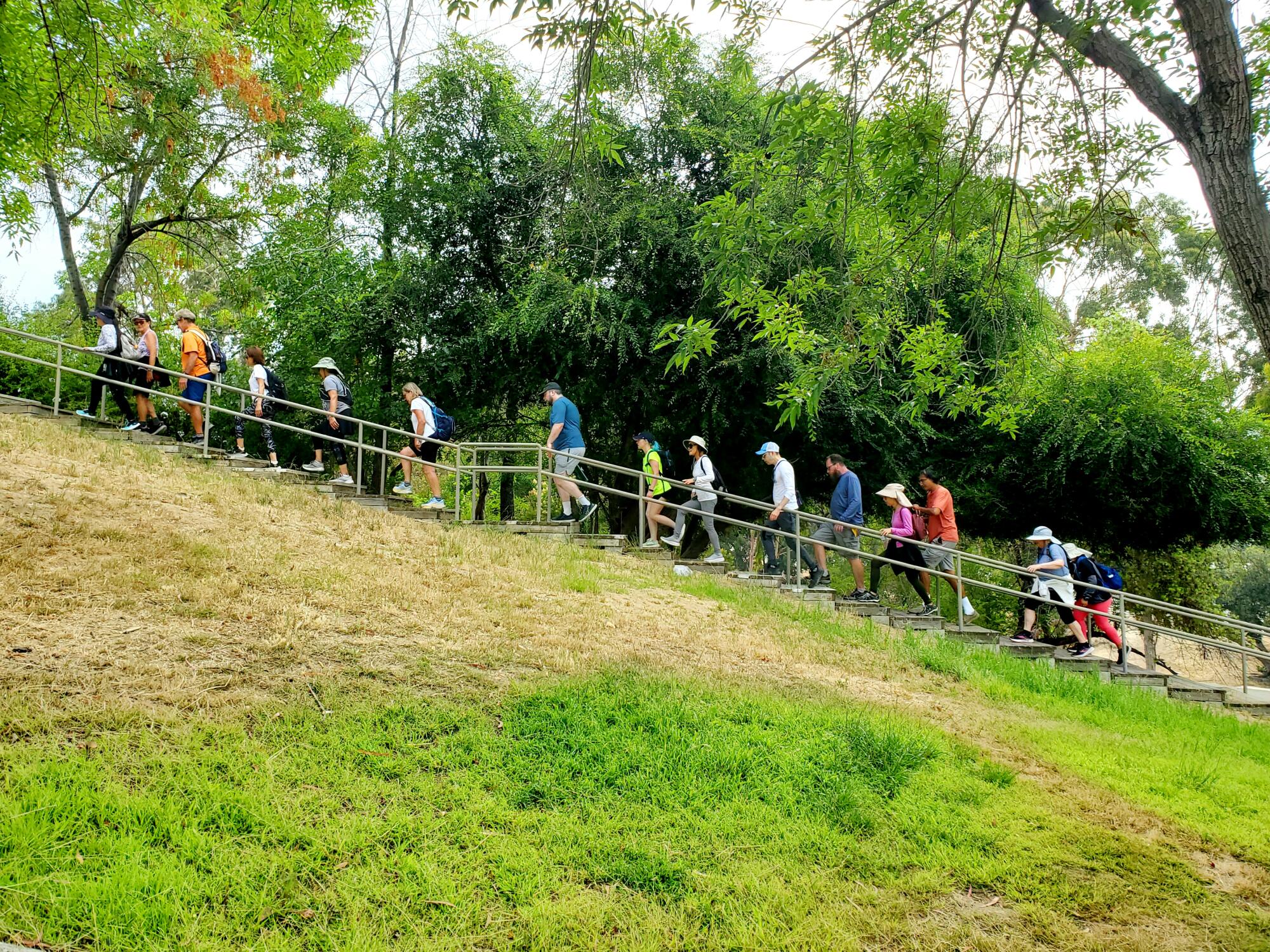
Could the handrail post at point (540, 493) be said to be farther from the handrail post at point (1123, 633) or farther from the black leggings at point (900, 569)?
the handrail post at point (1123, 633)

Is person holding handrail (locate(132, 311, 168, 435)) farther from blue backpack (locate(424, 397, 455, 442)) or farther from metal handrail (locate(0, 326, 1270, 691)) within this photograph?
blue backpack (locate(424, 397, 455, 442))

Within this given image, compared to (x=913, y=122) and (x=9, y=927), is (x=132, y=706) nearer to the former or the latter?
(x=9, y=927)

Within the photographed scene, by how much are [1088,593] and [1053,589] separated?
702 millimetres

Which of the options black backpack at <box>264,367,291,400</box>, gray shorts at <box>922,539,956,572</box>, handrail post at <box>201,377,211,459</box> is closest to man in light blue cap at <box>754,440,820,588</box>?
gray shorts at <box>922,539,956,572</box>

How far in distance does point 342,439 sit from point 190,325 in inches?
101

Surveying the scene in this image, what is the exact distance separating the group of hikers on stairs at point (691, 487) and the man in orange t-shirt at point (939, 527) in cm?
1

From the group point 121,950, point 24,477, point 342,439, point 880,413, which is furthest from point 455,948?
point 880,413

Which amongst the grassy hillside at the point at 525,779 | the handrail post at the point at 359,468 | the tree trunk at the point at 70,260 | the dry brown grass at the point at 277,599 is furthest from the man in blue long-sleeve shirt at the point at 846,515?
the tree trunk at the point at 70,260

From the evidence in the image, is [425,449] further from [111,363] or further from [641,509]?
[111,363]

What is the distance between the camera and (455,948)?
3.47 metres

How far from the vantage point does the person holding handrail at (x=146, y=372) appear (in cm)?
1157

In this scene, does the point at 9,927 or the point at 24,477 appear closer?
the point at 9,927

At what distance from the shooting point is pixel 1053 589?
34.9 feet

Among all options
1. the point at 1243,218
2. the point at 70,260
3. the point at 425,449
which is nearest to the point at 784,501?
the point at 425,449
